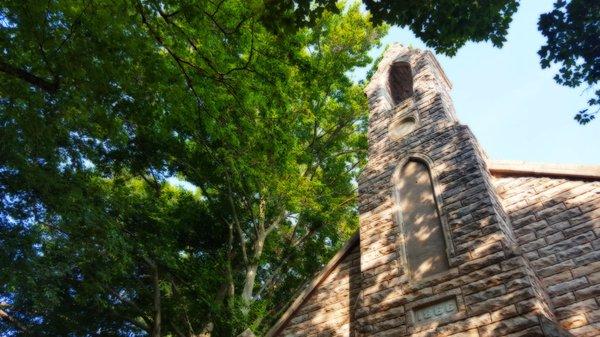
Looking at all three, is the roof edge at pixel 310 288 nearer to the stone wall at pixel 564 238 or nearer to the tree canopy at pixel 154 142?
the tree canopy at pixel 154 142

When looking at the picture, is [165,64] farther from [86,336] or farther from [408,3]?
[86,336]

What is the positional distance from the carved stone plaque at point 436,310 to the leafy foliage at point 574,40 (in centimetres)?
447

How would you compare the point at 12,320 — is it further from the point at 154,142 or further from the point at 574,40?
the point at 574,40

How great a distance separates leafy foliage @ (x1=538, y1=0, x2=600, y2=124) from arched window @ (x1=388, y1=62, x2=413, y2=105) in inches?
158

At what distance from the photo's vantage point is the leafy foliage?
6.30 m

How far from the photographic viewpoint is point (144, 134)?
937 centimetres

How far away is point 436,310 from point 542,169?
297 centimetres

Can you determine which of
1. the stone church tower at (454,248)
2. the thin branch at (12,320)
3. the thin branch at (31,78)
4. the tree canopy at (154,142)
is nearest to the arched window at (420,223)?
the stone church tower at (454,248)

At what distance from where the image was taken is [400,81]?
1089 cm

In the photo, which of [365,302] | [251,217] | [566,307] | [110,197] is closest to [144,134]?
[110,197]

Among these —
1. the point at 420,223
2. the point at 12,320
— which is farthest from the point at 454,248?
the point at 12,320

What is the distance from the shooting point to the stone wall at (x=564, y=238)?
15.9 ft

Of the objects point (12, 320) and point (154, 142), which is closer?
point (12, 320)

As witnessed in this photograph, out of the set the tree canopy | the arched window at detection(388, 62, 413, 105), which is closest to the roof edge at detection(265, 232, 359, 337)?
the tree canopy
